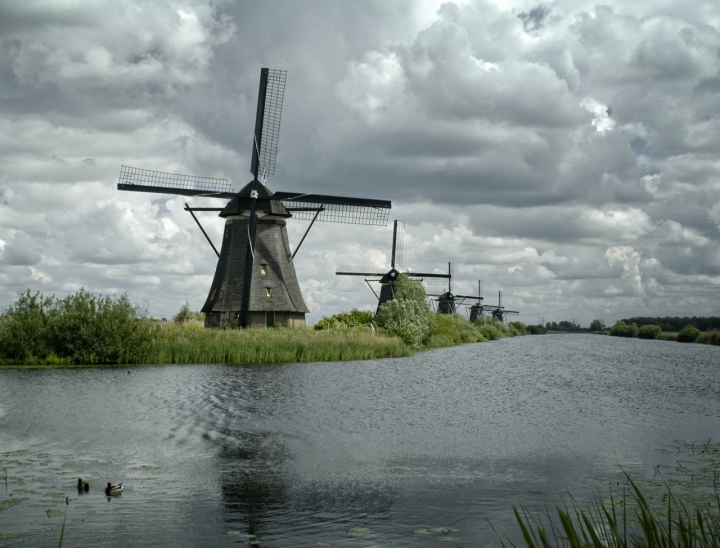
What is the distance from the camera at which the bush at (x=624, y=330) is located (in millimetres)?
89812

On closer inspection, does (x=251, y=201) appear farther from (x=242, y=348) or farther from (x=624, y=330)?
(x=624, y=330)

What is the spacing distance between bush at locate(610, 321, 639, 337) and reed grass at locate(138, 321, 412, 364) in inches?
2752

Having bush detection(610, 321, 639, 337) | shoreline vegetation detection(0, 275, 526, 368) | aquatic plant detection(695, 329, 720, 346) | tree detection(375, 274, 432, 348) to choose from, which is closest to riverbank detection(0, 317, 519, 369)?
shoreline vegetation detection(0, 275, 526, 368)

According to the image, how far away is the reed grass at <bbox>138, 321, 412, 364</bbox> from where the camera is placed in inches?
934

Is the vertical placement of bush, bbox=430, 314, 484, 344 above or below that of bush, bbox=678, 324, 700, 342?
below

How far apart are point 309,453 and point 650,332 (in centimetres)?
7948

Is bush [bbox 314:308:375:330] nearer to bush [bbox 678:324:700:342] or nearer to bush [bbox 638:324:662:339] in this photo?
bush [bbox 678:324:700:342]

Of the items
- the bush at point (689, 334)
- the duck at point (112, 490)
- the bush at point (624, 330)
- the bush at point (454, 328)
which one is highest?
the bush at point (624, 330)

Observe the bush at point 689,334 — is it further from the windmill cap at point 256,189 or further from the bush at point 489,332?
the windmill cap at point 256,189

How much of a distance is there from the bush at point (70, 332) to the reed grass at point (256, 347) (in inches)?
45.2

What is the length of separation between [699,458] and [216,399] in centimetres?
939

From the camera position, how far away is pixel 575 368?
88.4ft

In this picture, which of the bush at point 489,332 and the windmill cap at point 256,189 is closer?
the windmill cap at point 256,189

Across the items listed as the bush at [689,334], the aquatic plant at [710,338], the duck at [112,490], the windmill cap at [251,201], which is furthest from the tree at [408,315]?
the bush at [689,334]
